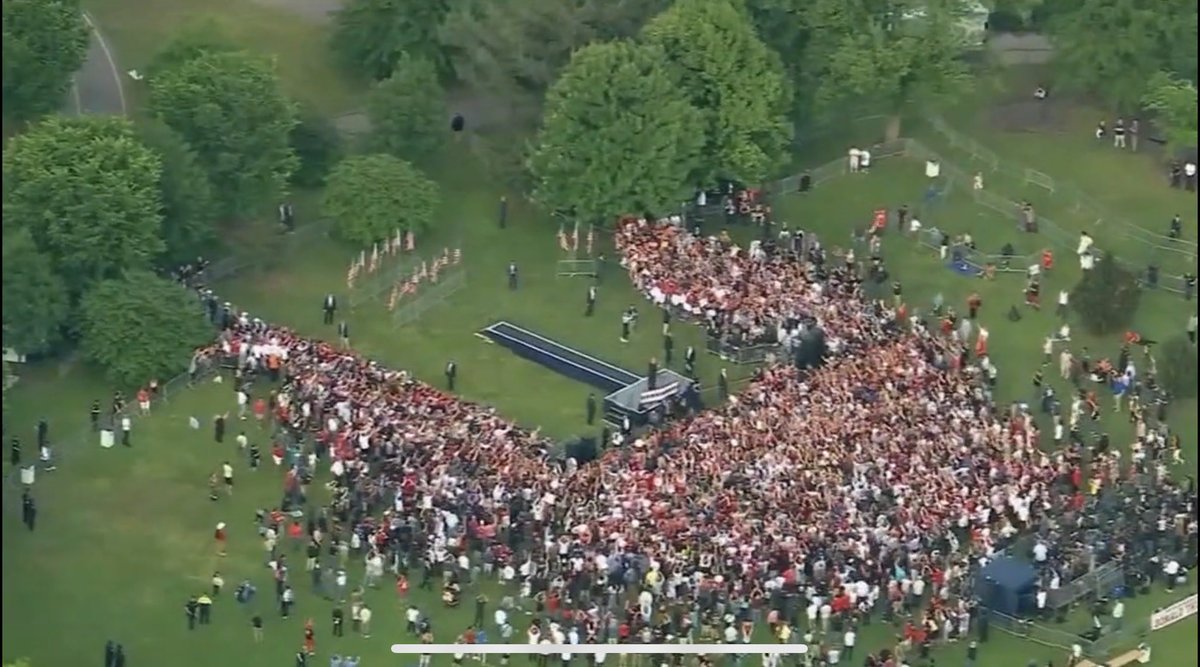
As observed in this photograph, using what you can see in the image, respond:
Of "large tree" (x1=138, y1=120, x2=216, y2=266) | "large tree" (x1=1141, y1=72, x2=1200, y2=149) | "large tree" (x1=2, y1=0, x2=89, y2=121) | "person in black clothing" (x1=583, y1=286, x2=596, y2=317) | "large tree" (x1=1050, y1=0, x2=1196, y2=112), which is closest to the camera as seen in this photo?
"large tree" (x1=138, y1=120, x2=216, y2=266)

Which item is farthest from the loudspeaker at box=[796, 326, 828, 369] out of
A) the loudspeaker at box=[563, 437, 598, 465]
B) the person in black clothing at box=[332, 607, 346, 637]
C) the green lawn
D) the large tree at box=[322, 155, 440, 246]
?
the green lawn

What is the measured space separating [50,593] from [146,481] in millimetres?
6065

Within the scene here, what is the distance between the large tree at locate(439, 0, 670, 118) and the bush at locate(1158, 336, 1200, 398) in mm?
21836

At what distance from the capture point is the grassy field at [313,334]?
88312mm

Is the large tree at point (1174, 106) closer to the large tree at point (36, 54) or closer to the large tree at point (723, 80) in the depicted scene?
the large tree at point (723, 80)

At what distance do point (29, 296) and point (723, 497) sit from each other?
21895 mm

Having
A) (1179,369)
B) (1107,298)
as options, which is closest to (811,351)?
(1107,298)

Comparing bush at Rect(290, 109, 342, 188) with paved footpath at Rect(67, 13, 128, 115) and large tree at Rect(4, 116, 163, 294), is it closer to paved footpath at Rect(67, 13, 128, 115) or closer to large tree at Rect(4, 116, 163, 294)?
paved footpath at Rect(67, 13, 128, 115)

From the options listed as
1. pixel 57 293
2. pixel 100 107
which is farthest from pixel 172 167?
pixel 100 107

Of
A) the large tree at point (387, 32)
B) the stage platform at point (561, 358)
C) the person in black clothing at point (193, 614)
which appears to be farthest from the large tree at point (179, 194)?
the person in black clothing at point (193, 614)

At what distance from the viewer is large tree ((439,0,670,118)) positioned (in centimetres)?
10919

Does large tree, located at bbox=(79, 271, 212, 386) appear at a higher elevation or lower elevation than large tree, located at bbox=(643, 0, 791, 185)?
lower

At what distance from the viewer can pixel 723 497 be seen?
292 feet

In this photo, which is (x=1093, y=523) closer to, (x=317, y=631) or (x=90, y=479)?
(x=317, y=631)
